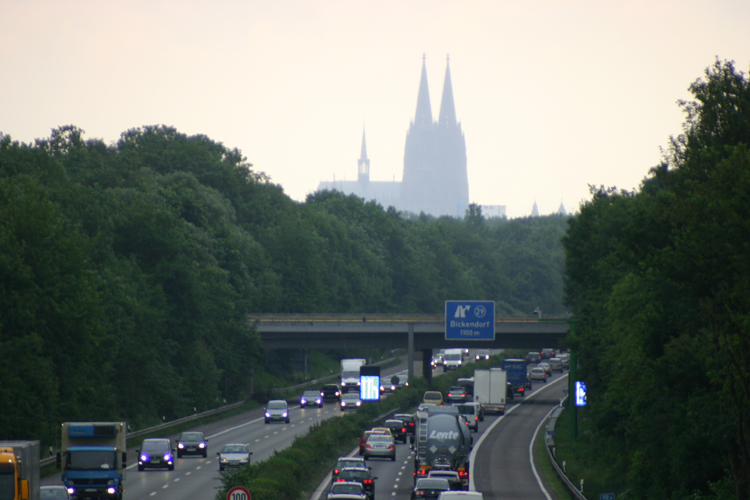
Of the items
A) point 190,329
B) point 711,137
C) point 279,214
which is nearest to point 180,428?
point 190,329

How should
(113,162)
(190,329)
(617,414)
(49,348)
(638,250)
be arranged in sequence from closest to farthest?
(638,250) < (617,414) < (49,348) < (190,329) < (113,162)

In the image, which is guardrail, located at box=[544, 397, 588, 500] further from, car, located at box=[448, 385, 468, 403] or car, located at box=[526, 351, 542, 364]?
car, located at box=[526, 351, 542, 364]

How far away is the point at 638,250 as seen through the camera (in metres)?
36.6

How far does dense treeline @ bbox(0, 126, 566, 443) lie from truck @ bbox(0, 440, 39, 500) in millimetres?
18812

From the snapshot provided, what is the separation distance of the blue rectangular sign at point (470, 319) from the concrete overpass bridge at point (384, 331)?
821 cm

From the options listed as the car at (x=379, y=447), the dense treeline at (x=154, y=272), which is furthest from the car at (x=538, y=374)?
the car at (x=379, y=447)

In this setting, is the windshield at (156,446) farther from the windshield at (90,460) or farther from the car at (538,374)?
the car at (538,374)

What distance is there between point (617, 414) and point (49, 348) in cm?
2648

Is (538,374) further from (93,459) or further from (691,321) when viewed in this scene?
(93,459)

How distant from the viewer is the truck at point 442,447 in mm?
42250

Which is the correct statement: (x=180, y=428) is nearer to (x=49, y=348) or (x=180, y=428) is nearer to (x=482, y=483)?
(x=49, y=348)

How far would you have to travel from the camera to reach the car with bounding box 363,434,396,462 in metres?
50.1

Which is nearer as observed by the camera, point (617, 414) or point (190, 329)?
point (617, 414)

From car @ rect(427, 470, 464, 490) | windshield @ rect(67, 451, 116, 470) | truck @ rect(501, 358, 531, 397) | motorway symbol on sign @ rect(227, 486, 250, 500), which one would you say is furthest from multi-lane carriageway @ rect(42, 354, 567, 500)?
motorway symbol on sign @ rect(227, 486, 250, 500)
